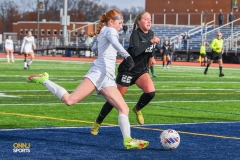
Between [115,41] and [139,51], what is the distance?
5.54ft

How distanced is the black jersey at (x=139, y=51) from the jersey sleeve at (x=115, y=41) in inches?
58.9

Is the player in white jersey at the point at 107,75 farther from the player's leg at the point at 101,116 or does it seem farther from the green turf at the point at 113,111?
the green turf at the point at 113,111

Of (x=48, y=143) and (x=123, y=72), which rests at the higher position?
(x=123, y=72)

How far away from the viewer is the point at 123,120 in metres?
9.02

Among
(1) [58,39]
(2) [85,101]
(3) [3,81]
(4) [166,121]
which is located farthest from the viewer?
(1) [58,39]

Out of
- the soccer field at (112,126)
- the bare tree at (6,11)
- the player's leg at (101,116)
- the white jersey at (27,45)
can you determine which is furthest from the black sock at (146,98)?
the bare tree at (6,11)

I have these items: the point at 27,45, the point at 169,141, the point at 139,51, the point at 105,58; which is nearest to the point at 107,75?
the point at 105,58

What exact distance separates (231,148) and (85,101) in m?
7.64

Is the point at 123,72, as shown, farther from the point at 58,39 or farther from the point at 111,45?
the point at 58,39

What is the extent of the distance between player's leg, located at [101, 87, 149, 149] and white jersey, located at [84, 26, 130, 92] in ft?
0.35

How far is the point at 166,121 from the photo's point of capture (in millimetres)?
12711

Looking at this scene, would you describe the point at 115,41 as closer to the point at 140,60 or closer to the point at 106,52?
the point at 106,52

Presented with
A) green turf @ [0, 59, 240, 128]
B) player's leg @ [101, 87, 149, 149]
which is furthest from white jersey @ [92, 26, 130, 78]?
green turf @ [0, 59, 240, 128]

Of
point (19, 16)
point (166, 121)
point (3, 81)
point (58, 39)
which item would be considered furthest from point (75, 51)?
point (19, 16)
